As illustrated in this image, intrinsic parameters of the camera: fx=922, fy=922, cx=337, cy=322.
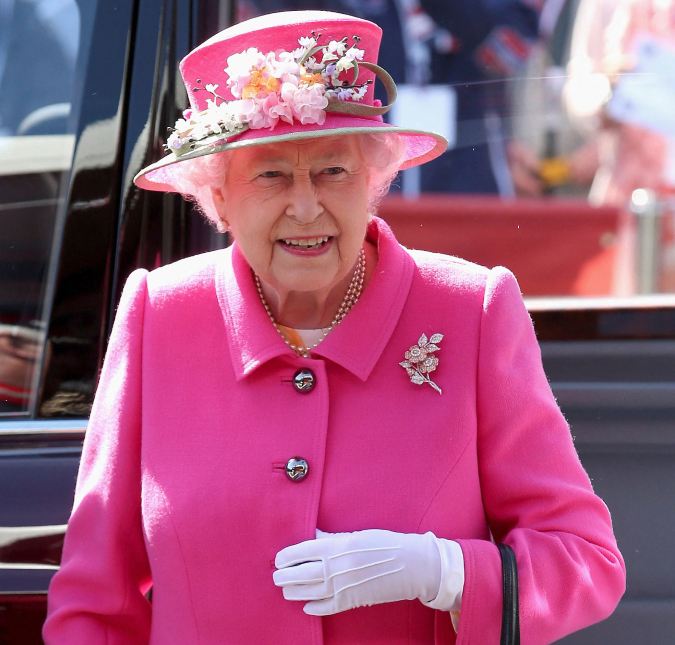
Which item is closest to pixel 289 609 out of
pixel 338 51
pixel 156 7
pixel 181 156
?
pixel 181 156

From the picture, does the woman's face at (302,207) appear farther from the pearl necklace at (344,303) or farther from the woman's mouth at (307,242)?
the pearl necklace at (344,303)

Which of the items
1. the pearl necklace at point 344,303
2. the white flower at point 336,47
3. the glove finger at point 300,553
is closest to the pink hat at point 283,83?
the white flower at point 336,47

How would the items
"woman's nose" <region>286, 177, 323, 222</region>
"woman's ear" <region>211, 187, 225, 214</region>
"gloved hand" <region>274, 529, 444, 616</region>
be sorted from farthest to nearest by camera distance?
"woman's ear" <region>211, 187, 225, 214</region> → "woman's nose" <region>286, 177, 323, 222</region> → "gloved hand" <region>274, 529, 444, 616</region>

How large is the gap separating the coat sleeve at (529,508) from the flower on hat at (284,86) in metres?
0.50

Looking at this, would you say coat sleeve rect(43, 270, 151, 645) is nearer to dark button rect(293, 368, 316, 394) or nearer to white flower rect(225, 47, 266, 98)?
dark button rect(293, 368, 316, 394)

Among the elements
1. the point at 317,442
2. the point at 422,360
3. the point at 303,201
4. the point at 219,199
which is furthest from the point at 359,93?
the point at 317,442

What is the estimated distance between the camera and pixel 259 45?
5.65 feet

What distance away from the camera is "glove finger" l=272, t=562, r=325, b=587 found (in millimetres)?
1656

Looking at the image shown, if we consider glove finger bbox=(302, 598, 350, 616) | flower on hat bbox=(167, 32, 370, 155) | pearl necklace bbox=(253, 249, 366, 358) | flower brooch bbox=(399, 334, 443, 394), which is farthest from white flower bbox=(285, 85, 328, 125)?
glove finger bbox=(302, 598, 350, 616)

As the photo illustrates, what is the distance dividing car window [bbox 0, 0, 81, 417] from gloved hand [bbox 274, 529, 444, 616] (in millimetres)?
791

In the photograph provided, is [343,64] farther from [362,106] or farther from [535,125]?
[535,125]

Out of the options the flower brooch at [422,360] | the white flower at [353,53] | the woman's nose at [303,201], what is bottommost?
the flower brooch at [422,360]

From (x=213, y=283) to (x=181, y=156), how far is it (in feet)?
1.03

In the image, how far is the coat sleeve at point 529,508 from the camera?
1654 mm
